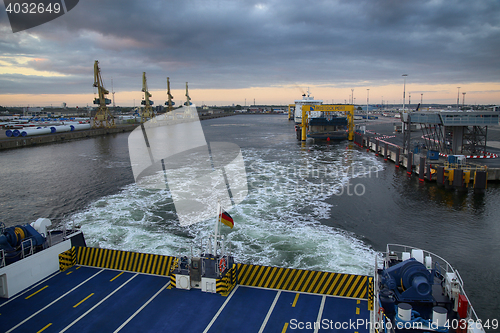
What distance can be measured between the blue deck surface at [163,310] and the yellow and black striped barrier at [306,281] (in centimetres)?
22

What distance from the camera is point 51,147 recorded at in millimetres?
56406

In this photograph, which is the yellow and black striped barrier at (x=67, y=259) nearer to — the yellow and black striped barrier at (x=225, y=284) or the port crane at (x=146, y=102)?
the yellow and black striped barrier at (x=225, y=284)

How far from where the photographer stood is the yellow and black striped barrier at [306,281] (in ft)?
31.2

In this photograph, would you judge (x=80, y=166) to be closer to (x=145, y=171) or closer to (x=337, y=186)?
(x=145, y=171)

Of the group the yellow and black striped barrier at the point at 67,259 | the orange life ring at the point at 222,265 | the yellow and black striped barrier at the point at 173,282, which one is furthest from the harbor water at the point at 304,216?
the yellow and black striped barrier at the point at 67,259

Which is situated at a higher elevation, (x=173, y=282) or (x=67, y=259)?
(x=67, y=259)

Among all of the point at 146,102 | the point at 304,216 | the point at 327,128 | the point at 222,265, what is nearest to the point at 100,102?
the point at 146,102

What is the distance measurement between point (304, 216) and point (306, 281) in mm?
10348

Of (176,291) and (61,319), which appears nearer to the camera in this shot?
(61,319)

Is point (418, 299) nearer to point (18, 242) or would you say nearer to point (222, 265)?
point (222, 265)

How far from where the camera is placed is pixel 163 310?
8.95m

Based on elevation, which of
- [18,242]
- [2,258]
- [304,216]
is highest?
[18,242]

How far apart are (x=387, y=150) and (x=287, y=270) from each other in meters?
33.6

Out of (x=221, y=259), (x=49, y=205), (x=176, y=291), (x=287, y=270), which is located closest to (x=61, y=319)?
(x=176, y=291)
